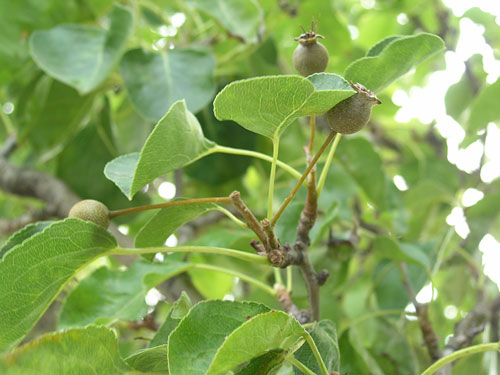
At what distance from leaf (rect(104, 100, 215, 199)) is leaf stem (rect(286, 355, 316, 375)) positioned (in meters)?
0.25

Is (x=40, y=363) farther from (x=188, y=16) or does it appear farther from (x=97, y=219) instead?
(x=188, y=16)

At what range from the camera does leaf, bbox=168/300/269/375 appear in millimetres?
572

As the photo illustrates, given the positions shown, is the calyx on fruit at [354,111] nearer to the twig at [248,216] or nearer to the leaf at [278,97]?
the leaf at [278,97]

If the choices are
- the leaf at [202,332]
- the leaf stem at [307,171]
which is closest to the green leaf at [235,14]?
the leaf stem at [307,171]

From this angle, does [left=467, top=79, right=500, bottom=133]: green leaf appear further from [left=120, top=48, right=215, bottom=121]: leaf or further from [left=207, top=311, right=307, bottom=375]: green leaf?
[left=207, top=311, right=307, bottom=375]: green leaf

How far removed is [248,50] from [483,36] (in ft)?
2.85

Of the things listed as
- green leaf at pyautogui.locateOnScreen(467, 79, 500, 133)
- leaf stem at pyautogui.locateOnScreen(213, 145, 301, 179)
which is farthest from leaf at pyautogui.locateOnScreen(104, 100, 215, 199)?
green leaf at pyautogui.locateOnScreen(467, 79, 500, 133)

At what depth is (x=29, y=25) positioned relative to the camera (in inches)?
55.1

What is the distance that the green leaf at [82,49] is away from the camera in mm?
1156

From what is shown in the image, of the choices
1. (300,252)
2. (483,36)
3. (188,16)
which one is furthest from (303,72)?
(483,36)

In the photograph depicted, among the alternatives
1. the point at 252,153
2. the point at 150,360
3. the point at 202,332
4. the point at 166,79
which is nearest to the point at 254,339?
the point at 202,332

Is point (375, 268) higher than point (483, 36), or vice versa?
point (483, 36)

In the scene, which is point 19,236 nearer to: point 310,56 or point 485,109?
point 310,56

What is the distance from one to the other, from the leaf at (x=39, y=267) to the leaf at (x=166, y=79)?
1.43ft
